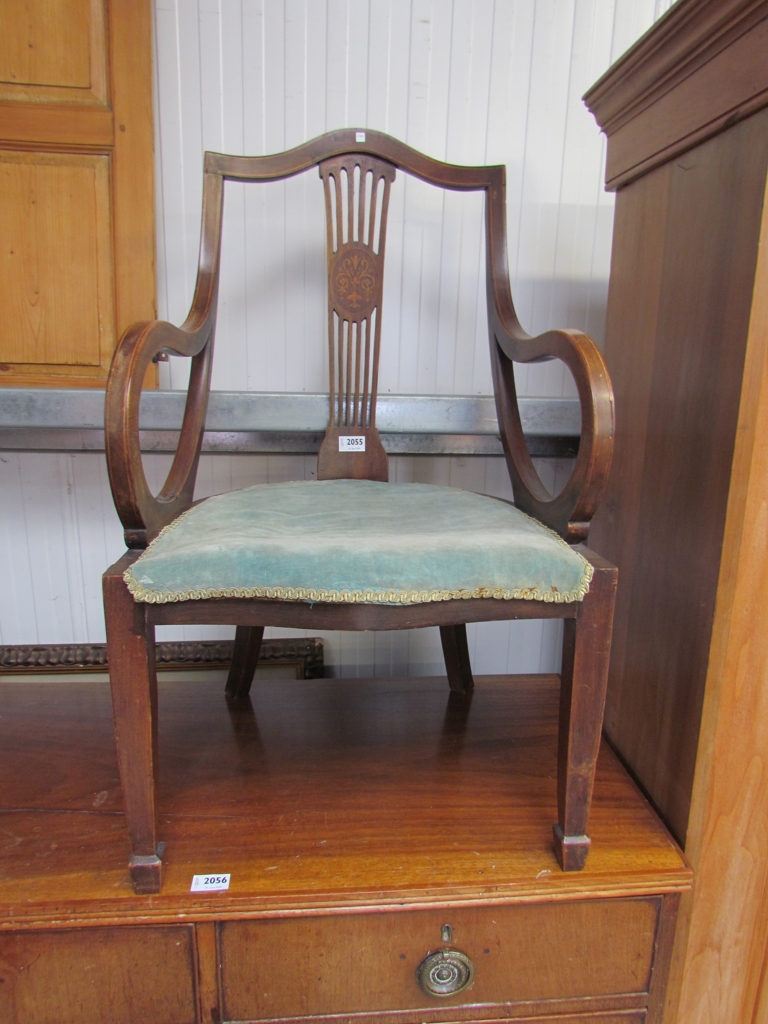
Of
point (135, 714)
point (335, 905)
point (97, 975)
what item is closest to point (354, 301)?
point (135, 714)

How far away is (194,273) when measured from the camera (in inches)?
51.2

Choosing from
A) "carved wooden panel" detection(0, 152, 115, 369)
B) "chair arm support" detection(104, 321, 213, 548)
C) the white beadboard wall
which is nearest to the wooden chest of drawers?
"chair arm support" detection(104, 321, 213, 548)

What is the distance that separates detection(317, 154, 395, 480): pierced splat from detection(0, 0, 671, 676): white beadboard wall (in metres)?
0.24

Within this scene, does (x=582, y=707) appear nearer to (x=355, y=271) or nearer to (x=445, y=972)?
(x=445, y=972)

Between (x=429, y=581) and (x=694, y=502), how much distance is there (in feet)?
1.27

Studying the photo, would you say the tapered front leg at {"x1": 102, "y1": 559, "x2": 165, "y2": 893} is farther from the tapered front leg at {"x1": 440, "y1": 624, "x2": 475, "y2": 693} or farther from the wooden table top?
the tapered front leg at {"x1": 440, "y1": 624, "x2": 475, "y2": 693}

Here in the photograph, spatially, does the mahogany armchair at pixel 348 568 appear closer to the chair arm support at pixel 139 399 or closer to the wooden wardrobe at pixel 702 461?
the chair arm support at pixel 139 399

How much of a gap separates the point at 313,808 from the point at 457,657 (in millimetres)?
418

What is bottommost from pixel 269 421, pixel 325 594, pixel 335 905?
pixel 335 905

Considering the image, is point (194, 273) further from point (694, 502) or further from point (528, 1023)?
point (528, 1023)

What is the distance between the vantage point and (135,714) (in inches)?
28.4

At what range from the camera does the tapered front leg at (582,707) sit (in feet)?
2.40

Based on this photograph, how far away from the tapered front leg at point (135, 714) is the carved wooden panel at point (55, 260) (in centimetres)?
75

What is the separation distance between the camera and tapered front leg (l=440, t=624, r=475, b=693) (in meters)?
1.20
